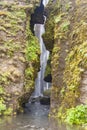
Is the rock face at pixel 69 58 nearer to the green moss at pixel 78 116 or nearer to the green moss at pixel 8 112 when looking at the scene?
the green moss at pixel 78 116

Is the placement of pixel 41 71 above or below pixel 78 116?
below

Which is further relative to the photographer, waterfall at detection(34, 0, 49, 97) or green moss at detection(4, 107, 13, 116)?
waterfall at detection(34, 0, 49, 97)

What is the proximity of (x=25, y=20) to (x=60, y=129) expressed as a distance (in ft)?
25.5

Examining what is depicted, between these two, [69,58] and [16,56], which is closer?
[69,58]

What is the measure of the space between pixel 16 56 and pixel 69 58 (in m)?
2.41

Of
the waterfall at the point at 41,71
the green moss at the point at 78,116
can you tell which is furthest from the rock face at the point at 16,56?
the waterfall at the point at 41,71

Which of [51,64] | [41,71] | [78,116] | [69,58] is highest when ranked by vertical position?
[69,58]

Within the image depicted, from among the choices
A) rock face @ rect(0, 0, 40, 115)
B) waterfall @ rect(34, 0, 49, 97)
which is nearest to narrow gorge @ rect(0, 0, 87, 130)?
rock face @ rect(0, 0, 40, 115)

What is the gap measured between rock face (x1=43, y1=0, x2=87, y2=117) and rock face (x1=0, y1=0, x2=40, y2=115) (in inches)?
41.9

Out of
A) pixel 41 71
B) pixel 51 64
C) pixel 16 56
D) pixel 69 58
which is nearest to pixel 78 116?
pixel 69 58

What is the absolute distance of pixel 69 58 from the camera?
11508mm

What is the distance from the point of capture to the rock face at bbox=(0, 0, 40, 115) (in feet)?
38.5

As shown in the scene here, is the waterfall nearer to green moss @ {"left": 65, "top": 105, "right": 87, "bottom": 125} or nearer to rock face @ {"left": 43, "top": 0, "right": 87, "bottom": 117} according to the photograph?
rock face @ {"left": 43, "top": 0, "right": 87, "bottom": 117}

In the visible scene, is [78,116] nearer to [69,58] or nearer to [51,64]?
[69,58]
